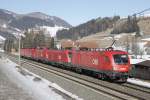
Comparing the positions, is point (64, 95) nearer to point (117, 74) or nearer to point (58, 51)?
point (117, 74)

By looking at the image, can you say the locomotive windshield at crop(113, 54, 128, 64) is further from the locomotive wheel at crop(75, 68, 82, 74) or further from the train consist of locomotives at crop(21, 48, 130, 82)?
the locomotive wheel at crop(75, 68, 82, 74)

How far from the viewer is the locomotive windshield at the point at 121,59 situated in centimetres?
3418

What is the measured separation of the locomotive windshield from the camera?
3418 cm

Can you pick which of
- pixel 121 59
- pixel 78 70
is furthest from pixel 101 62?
pixel 78 70

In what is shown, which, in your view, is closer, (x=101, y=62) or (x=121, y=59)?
(x=121, y=59)

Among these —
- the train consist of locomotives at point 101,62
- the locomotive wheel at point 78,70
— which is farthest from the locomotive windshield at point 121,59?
the locomotive wheel at point 78,70

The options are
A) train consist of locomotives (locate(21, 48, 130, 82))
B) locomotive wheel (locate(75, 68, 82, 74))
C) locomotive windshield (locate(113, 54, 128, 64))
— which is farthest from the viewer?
locomotive wheel (locate(75, 68, 82, 74))

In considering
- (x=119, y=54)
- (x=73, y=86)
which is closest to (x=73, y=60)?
(x=119, y=54)

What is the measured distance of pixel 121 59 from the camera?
113 feet

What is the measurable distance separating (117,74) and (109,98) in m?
9.52

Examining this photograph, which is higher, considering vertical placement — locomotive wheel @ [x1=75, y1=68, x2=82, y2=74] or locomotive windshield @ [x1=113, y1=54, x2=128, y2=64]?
locomotive windshield @ [x1=113, y1=54, x2=128, y2=64]

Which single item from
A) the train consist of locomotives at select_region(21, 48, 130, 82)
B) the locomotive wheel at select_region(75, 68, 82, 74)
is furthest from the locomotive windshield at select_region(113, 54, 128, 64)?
the locomotive wheel at select_region(75, 68, 82, 74)

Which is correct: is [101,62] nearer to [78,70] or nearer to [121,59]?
[121,59]

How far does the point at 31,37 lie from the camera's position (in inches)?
7116
